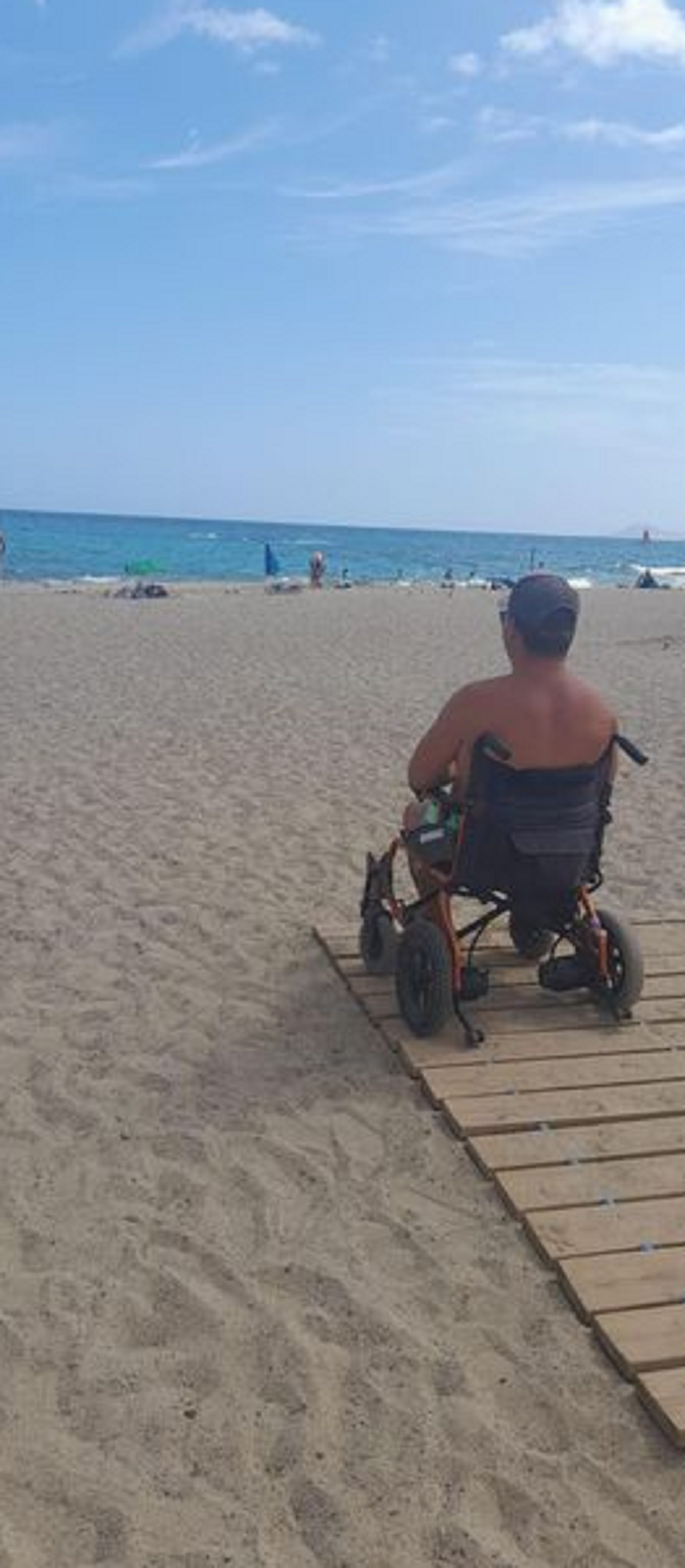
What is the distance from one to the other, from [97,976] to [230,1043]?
0.87m

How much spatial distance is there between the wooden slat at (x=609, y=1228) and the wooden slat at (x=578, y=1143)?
251 millimetres

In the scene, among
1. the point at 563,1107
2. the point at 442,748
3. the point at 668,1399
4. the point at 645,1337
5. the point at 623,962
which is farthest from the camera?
the point at 623,962

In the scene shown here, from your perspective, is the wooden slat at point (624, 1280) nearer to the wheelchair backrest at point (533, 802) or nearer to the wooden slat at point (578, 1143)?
the wooden slat at point (578, 1143)

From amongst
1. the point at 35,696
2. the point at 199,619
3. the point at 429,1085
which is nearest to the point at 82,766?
the point at 35,696

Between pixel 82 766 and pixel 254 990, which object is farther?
pixel 82 766

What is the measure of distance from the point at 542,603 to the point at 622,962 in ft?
4.14

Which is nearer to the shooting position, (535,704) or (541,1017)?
(535,704)

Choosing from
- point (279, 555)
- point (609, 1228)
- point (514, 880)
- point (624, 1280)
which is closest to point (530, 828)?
point (514, 880)

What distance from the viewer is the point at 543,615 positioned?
13.6ft

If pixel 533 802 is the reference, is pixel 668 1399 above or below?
below

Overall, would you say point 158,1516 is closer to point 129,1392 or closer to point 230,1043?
point 129,1392

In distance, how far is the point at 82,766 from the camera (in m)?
9.65

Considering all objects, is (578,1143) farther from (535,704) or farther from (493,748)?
(535,704)

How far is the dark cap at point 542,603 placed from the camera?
4.13m
